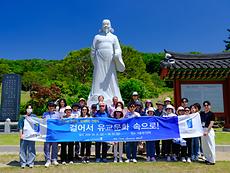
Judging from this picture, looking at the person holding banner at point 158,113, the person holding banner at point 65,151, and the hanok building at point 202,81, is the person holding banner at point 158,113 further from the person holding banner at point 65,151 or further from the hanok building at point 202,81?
the hanok building at point 202,81

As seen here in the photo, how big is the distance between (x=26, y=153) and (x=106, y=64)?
5.18 metres

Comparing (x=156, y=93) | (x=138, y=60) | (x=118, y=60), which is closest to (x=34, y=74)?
(x=138, y=60)

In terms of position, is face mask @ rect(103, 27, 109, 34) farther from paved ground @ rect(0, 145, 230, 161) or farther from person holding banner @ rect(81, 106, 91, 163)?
paved ground @ rect(0, 145, 230, 161)

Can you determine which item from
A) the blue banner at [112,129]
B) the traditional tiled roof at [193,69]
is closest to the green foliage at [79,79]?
the traditional tiled roof at [193,69]

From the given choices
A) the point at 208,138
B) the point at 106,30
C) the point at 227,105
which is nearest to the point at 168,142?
the point at 208,138

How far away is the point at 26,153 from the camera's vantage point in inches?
244

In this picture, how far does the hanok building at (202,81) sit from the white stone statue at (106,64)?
8.76 feet

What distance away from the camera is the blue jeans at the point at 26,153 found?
6066mm

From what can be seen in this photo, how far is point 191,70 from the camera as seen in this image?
1184cm

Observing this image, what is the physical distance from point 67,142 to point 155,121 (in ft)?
7.30

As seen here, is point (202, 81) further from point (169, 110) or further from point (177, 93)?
point (169, 110)

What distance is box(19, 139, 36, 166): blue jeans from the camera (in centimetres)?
607

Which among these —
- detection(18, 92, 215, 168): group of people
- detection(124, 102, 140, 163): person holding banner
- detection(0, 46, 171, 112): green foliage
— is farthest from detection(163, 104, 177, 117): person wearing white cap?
detection(0, 46, 171, 112): green foliage

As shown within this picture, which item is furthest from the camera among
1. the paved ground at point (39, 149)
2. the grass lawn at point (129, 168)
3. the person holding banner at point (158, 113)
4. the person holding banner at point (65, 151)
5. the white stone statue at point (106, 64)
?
the white stone statue at point (106, 64)
